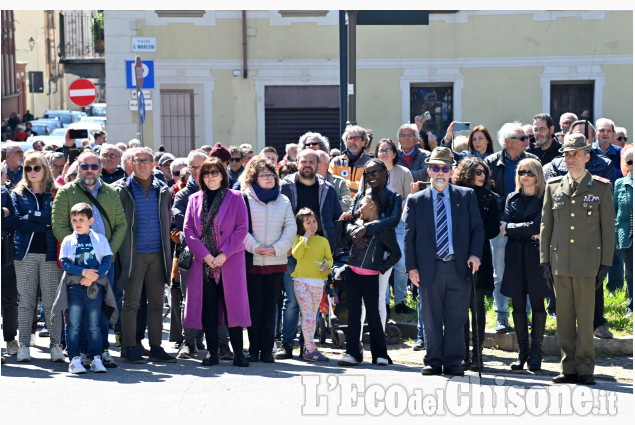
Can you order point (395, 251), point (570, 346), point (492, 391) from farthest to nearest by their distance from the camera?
point (395, 251) → point (570, 346) → point (492, 391)

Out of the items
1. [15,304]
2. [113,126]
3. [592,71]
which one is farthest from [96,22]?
[15,304]

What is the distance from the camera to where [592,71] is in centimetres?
2359

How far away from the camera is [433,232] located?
950 centimetres

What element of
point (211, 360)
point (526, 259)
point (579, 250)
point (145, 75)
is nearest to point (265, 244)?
point (211, 360)

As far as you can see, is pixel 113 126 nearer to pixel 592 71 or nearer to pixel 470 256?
pixel 592 71

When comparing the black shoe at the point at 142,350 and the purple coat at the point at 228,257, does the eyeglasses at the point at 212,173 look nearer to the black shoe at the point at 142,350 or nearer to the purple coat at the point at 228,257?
the purple coat at the point at 228,257

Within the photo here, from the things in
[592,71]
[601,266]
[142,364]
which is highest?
[592,71]

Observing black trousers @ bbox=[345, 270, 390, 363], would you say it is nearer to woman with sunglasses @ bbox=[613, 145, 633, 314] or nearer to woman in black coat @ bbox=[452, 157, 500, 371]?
woman in black coat @ bbox=[452, 157, 500, 371]

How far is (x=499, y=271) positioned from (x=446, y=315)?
1.63 meters

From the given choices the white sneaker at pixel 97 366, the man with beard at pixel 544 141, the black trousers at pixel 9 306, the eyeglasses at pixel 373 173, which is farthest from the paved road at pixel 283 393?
the man with beard at pixel 544 141

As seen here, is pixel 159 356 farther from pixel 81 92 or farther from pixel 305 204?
pixel 81 92

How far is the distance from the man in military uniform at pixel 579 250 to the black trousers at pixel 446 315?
0.84m

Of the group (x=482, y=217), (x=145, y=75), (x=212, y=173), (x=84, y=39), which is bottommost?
(x=482, y=217)

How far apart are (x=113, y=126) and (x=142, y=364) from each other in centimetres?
1500
